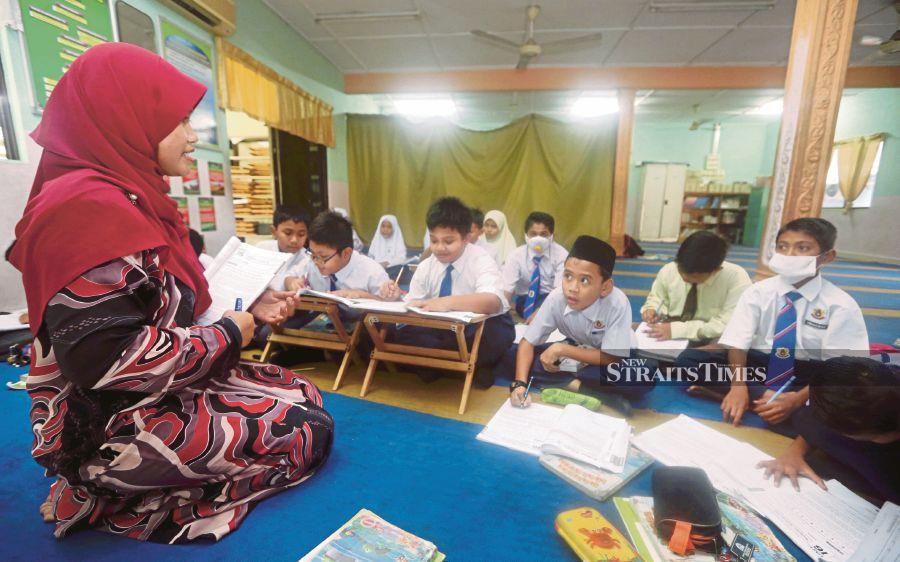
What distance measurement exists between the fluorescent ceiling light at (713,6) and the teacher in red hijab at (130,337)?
5.34m

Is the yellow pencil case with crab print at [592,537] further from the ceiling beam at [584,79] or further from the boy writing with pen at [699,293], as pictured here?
the ceiling beam at [584,79]

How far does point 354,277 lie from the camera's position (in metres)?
2.61

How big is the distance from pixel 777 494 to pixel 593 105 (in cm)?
854

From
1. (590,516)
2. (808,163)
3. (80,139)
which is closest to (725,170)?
(808,163)

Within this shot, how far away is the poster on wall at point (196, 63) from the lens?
3.35 meters

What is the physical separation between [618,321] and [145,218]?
1.79 metres

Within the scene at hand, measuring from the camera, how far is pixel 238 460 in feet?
3.69

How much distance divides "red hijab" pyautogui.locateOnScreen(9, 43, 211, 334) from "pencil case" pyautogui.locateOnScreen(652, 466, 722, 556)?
141 cm

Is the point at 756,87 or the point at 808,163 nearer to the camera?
the point at 808,163

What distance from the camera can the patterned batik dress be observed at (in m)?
0.84

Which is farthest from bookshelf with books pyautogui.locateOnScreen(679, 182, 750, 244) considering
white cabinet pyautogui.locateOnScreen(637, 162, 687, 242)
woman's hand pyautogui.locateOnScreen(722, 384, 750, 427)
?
woman's hand pyautogui.locateOnScreen(722, 384, 750, 427)

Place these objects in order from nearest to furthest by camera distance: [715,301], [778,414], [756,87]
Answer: [778,414]
[715,301]
[756,87]

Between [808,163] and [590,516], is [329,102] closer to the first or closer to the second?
[808,163]

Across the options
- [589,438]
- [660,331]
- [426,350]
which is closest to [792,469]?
[589,438]
